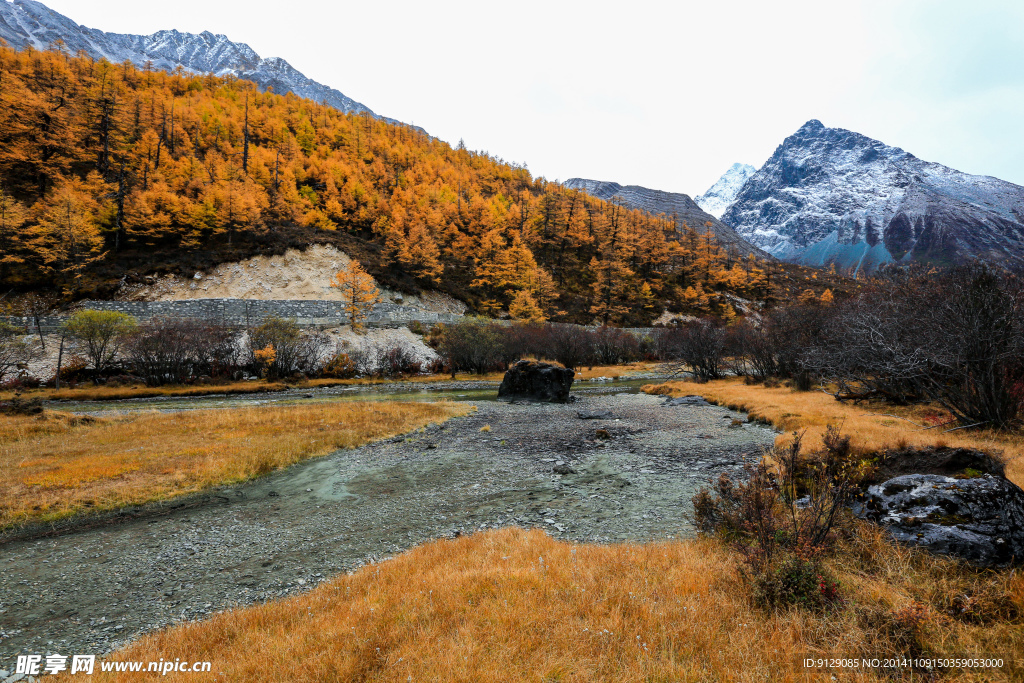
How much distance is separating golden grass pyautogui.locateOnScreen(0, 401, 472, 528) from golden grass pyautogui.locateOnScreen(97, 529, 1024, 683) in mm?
10337

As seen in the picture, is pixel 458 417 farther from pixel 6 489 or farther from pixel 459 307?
pixel 459 307

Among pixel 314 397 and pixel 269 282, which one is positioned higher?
pixel 269 282

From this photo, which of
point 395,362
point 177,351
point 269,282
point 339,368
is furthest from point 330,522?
point 269,282

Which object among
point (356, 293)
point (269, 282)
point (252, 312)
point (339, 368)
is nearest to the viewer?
point (339, 368)

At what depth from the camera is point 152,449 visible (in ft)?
59.1

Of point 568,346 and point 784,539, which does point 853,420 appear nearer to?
point 784,539

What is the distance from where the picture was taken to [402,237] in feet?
247

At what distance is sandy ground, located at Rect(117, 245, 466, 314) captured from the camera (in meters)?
55.8

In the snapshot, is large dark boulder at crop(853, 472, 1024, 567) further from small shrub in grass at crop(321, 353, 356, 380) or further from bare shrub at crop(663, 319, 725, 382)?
small shrub in grass at crop(321, 353, 356, 380)

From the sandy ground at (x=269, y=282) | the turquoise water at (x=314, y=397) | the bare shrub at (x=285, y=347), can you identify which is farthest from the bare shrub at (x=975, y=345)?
the sandy ground at (x=269, y=282)

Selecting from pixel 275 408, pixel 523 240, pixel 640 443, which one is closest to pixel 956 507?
pixel 640 443

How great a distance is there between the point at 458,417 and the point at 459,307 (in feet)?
167

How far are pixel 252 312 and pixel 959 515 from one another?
6763cm

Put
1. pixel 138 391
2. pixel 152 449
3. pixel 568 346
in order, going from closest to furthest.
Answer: pixel 152 449 < pixel 138 391 < pixel 568 346
